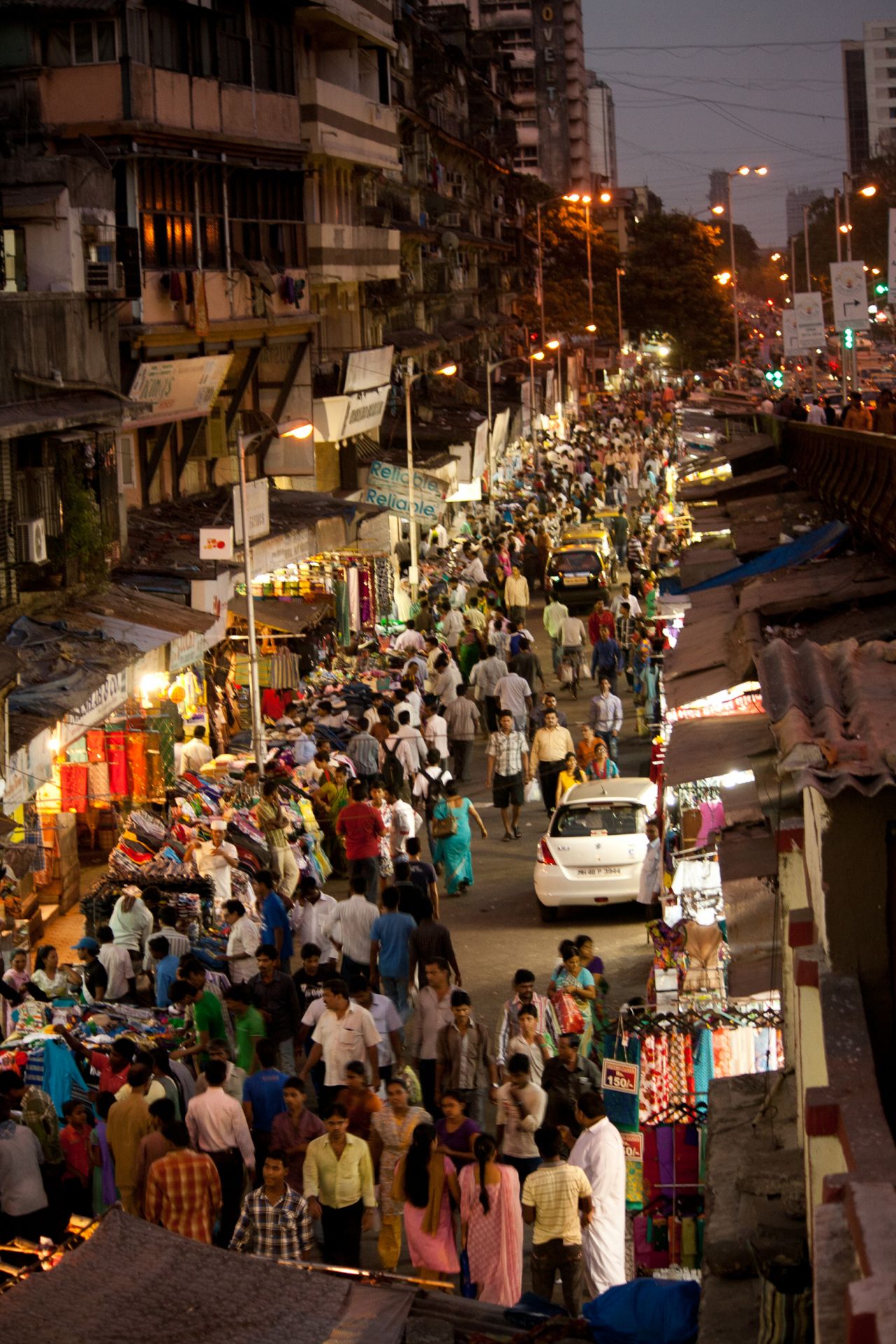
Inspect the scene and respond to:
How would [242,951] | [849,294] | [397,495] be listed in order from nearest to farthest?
1. [242,951]
2. [397,495]
3. [849,294]

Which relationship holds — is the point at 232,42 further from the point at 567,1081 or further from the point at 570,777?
the point at 567,1081

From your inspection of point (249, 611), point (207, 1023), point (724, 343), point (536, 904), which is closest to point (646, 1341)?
point (207, 1023)

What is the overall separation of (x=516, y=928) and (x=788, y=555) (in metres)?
5.89

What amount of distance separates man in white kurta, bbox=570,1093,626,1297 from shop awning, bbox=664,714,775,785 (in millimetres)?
1946

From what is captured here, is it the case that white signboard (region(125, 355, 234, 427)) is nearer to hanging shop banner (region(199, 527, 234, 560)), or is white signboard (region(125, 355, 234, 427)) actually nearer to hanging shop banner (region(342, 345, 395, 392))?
hanging shop banner (region(199, 527, 234, 560))

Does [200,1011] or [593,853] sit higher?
[200,1011]

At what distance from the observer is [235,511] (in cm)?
2253

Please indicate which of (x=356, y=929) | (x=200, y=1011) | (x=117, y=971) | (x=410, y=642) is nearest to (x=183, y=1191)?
(x=200, y=1011)

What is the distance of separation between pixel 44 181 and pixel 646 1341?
16.8 meters

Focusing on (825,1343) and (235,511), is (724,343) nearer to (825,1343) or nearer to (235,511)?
(235,511)

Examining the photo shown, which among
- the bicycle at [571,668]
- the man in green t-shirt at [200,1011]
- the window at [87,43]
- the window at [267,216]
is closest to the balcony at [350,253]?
the window at [267,216]

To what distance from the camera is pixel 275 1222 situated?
9.38 meters

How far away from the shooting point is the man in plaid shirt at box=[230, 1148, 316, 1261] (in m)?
9.32

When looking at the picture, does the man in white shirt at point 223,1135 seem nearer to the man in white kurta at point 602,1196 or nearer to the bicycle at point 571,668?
the man in white kurta at point 602,1196
